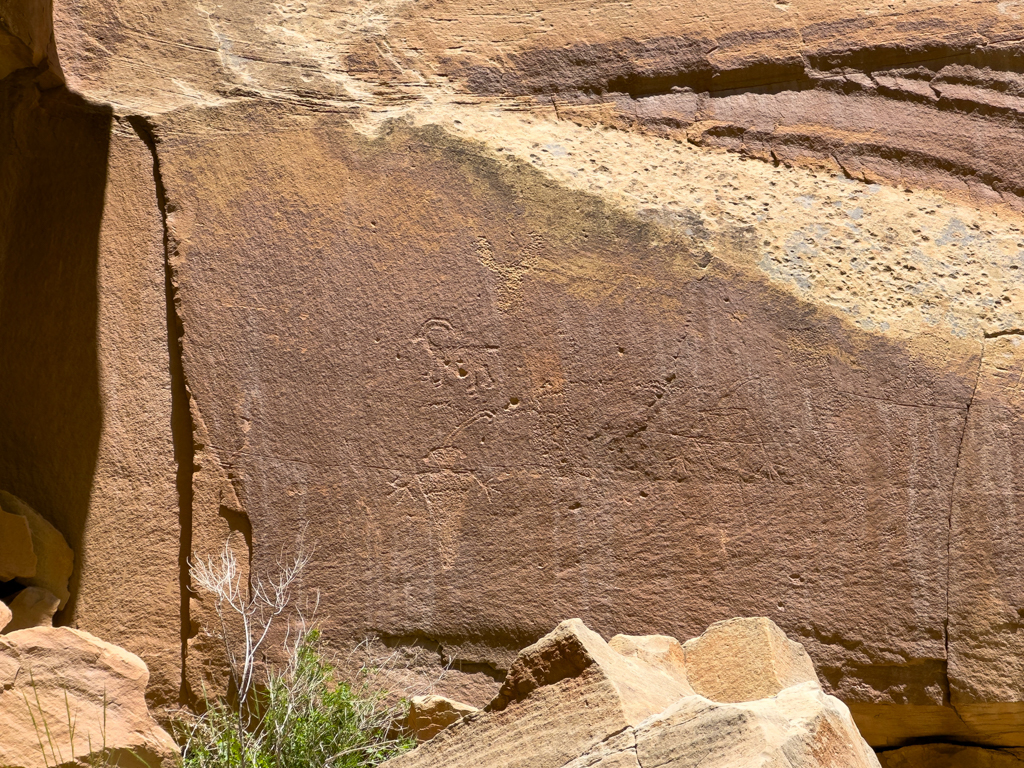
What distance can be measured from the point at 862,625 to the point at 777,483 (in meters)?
0.54

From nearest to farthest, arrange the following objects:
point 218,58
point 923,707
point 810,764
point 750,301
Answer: point 810,764 < point 923,707 < point 750,301 < point 218,58

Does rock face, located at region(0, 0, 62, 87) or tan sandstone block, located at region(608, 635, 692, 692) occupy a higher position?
rock face, located at region(0, 0, 62, 87)

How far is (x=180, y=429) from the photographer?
13.0ft

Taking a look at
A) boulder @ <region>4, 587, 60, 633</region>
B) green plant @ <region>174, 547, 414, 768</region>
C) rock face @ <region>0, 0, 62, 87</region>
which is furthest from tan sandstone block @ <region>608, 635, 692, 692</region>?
rock face @ <region>0, 0, 62, 87</region>

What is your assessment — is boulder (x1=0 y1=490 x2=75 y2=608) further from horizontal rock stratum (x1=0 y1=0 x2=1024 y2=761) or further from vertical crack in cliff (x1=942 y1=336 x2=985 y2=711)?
vertical crack in cliff (x1=942 y1=336 x2=985 y2=711)

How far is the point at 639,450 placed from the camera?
149 inches

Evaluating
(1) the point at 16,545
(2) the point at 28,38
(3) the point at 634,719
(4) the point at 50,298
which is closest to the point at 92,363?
(4) the point at 50,298


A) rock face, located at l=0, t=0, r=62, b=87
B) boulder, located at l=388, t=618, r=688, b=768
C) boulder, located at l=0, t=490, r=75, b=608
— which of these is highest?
rock face, located at l=0, t=0, r=62, b=87

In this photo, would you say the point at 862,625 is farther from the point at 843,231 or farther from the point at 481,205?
the point at 481,205

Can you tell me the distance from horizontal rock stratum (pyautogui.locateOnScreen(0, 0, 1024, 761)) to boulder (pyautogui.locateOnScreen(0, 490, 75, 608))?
0.06 metres

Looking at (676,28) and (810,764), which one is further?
(676,28)

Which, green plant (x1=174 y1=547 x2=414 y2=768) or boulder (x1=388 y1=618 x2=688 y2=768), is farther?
green plant (x1=174 y1=547 x2=414 y2=768)

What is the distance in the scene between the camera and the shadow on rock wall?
13.2 ft

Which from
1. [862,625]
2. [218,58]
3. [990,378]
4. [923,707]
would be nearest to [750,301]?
[990,378]
